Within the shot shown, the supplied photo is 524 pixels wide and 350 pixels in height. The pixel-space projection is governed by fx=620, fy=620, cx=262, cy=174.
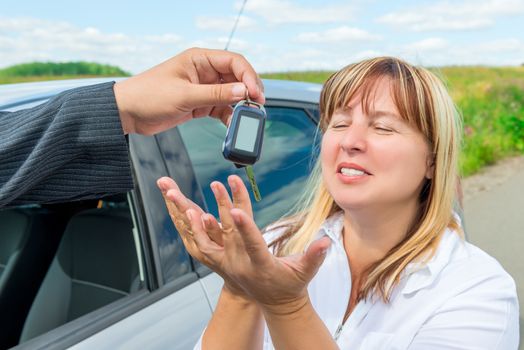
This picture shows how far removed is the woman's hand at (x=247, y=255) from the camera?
47.5 inches

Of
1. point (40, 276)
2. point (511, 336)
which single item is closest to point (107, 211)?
point (40, 276)

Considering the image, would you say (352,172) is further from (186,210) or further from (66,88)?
(66,88)

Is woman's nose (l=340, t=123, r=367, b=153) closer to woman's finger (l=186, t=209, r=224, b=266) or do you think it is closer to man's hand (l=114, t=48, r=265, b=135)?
man's hand (l=114, t=48, r=265, b=135)

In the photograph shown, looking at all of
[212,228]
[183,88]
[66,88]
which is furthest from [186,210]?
[66,88]

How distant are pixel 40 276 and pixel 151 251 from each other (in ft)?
2.93

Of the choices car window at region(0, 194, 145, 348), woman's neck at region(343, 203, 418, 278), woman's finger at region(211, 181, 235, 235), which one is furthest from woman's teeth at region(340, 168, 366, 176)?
car window at region(0, 194, 145, 348)

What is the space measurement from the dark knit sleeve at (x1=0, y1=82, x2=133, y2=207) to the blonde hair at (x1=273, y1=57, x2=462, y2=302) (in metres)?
0.62

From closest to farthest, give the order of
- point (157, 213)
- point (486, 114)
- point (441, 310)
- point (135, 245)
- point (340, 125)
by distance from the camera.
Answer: point (441, 310) → point (340, 125) → point (157, 213) → point (135, 245) → point (486, 114)

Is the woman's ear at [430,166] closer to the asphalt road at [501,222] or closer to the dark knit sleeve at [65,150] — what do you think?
the dark knit sleeve at [65,150]

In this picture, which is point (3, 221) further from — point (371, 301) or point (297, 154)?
point (371, 301)

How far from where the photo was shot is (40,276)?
271 centimetres

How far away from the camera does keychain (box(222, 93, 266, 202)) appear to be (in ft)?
5.24

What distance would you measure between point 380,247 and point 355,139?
36 centimetres

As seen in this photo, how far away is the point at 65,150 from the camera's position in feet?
5.46
